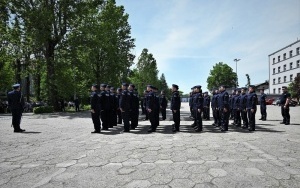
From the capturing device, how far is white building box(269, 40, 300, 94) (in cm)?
5290

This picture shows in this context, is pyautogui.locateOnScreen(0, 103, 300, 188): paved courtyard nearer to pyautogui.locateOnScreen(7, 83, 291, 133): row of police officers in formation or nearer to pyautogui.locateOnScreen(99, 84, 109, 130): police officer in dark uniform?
pyautogui.locateOnScreen(7, 83, 291, 133): row of police officers in formation

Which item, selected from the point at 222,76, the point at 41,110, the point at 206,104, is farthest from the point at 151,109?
the point at 222,76

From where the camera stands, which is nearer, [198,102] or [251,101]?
[198,102]

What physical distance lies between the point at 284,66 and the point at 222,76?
129 feet

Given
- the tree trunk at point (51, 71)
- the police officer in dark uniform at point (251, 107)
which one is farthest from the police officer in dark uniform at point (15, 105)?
the tree trunk at point (51, 71)

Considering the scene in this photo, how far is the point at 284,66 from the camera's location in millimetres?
57688

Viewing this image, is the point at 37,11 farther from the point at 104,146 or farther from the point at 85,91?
the point at 104,146

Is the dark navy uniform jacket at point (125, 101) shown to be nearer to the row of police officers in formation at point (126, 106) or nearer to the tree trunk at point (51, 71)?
the row of police officers in formation at point (126, 106)

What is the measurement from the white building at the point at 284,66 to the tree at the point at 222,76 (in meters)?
31.5

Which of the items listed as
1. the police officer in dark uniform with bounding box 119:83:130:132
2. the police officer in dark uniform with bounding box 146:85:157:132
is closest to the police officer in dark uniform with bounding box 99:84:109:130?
the police officer in dark uniform with bounding box 119:83:130:132

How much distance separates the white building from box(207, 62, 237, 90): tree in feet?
103

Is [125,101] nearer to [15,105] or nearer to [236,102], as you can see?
[15,105]

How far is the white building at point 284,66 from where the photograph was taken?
5290cm

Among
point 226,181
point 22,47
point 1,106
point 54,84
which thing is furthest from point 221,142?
point 1,106
